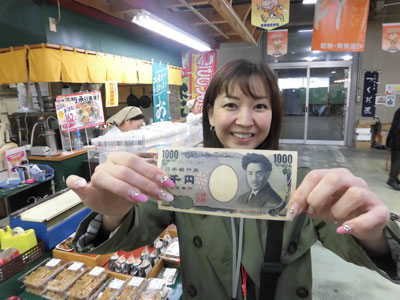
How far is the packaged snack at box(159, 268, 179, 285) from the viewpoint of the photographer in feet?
5.55

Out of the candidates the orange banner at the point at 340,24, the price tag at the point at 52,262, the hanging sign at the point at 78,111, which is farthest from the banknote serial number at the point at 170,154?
the orange banner at the point at 340,24

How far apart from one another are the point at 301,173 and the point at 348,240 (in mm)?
302

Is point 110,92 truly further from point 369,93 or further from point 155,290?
point 369,93

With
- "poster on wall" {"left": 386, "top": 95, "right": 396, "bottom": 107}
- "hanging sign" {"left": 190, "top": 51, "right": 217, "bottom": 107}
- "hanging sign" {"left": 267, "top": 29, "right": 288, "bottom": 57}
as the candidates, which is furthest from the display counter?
"poster on wall" {"left": 386, "top": 95, "right": 396, "bottom": 107}

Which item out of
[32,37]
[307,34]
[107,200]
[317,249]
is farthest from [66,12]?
[307,34]

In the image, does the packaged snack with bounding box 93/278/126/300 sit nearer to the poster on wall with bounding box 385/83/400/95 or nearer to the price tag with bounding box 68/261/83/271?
the price tag with bounding box 68/261/83/271

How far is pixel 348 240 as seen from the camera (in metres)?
0.89

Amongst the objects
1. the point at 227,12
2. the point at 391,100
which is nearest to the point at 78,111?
the point at 227,12

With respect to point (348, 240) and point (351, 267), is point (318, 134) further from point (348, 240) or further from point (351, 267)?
point (348, 240)

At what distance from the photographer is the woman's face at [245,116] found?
1013 mm

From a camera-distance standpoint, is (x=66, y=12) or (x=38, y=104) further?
(x=38, y=104)

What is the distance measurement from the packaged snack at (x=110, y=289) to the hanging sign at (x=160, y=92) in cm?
420

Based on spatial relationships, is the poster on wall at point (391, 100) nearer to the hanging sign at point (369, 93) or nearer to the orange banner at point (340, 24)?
the hanging sign at point (369, 93)

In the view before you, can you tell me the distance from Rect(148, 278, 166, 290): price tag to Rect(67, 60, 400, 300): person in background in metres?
0.46
